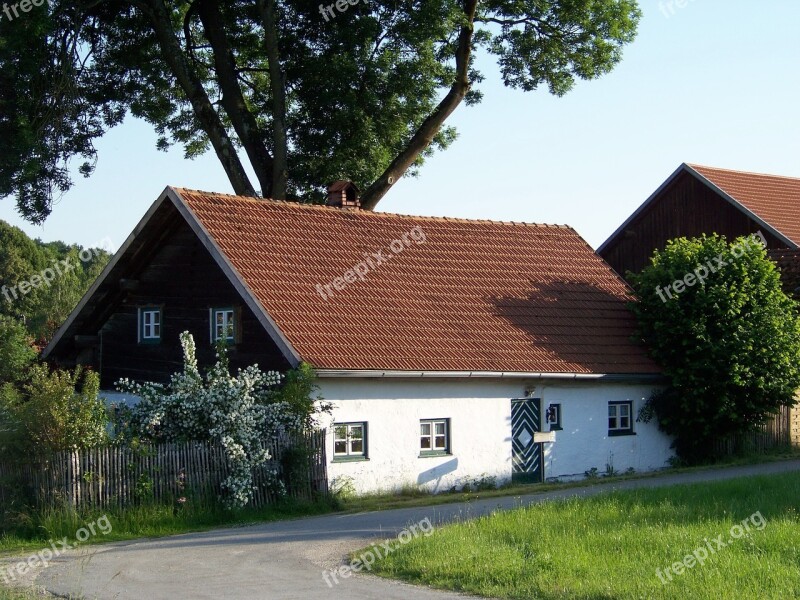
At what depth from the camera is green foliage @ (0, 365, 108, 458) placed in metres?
17.1

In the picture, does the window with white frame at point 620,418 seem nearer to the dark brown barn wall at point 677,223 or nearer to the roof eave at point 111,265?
the roof eave at point 111,265

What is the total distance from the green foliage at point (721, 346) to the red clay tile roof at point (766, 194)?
11.2 m

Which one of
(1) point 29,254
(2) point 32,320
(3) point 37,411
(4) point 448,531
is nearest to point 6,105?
(3) point 37,411

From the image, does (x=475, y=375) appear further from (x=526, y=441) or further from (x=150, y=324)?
(x=150, y=324)

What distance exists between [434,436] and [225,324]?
4858 mm

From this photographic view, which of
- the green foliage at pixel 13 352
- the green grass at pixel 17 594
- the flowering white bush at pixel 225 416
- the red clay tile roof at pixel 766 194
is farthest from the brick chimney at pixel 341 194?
the green grass at pixel 17 594

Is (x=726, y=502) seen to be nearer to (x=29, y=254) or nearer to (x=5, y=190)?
(x=5, y=190)

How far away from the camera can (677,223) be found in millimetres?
39844

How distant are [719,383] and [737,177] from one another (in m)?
17.0

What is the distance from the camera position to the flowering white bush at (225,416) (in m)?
18.6

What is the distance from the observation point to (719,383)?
84.0 feet

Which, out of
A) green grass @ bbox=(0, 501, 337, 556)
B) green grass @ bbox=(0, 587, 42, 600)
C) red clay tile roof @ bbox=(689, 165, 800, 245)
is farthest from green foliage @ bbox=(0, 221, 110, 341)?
green grass @ bbox=(0, 587, 42, 600)

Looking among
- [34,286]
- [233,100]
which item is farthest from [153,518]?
[34,286]

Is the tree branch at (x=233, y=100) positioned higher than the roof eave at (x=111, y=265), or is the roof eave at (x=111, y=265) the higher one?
the tree branch at (x=233, y=100)
